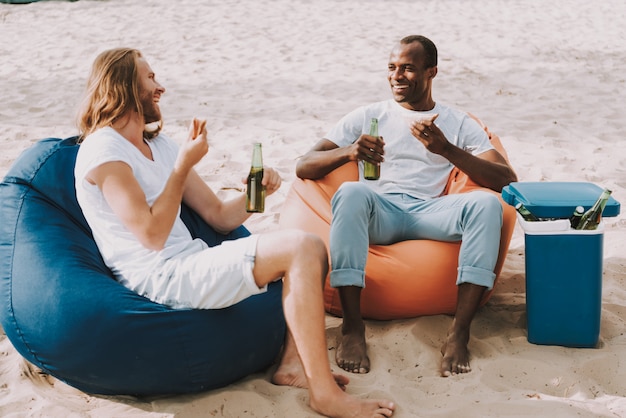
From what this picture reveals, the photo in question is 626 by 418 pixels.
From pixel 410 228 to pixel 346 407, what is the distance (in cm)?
105

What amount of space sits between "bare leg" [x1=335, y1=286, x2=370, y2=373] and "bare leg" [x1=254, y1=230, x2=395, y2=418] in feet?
1.21

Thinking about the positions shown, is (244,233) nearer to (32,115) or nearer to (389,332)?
(389,332)

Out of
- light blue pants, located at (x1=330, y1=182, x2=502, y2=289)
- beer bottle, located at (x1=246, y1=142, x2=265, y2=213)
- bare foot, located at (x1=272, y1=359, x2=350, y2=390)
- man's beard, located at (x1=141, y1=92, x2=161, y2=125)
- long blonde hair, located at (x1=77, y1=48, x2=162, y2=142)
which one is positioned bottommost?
bare foot, located at (x1=272, y1=359, x2=350, y2=390)

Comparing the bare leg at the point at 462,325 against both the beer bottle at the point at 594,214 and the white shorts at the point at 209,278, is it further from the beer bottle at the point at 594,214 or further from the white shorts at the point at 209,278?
the white shorts at the point at 209,278

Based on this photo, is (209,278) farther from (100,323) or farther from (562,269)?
(562,269)

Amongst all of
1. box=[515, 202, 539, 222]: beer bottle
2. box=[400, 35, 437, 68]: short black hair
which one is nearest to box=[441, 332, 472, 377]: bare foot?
box=[515, 202, 539, 222]: beer bottle

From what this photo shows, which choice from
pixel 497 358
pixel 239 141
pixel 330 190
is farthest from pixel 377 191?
pixel 239 141

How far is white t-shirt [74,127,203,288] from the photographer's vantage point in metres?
2.68

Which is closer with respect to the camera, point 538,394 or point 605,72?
point 538,394

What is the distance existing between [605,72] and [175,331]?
→ 681cm

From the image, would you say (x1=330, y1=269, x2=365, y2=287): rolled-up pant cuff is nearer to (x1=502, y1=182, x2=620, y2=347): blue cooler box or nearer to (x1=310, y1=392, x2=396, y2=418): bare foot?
(x1=310, y1=392, x2=396, y2=418): bare foot

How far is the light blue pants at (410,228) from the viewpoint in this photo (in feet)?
10.2

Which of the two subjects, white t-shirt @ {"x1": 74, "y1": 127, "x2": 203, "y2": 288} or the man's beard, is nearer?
white t-shirt @ {"x1": 74, "y1": 127, "x2": 203, "y2": 288}

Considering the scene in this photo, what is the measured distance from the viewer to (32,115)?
6797 mm
